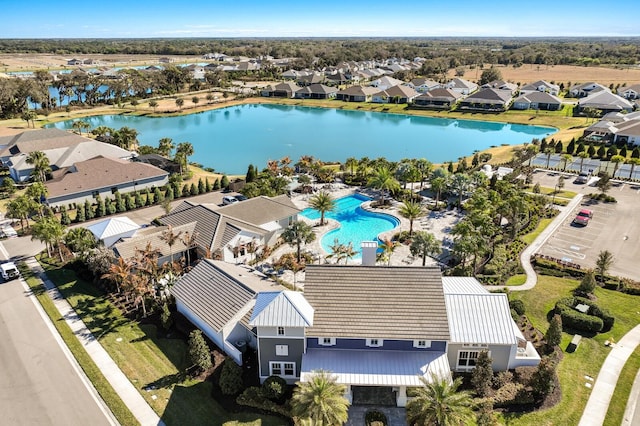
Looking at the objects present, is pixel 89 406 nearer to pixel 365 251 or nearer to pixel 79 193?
pixel 365 251

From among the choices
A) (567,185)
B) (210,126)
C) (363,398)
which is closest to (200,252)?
(363,398)

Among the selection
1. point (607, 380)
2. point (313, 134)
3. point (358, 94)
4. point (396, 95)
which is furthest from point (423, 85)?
point (607, 380)

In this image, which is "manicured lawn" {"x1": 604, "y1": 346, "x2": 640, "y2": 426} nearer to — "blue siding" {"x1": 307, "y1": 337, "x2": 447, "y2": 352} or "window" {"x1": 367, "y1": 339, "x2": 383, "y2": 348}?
"blue siding" {"x1": 307, "y1": 337, "x2": 447, "y2": 352}

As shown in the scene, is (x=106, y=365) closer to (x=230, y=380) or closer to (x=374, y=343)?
(x=230, y=380)

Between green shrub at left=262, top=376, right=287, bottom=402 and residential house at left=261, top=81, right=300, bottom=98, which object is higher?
residential house at left=261, top=81, right=300, bottom=98

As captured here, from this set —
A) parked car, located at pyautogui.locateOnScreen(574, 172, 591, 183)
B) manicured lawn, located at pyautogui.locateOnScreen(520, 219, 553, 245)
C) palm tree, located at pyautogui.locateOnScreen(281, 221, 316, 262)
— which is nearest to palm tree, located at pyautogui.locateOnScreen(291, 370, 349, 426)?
palm tree, located at pyautogui.locateOnScreen(281, 221, 316, 262)
